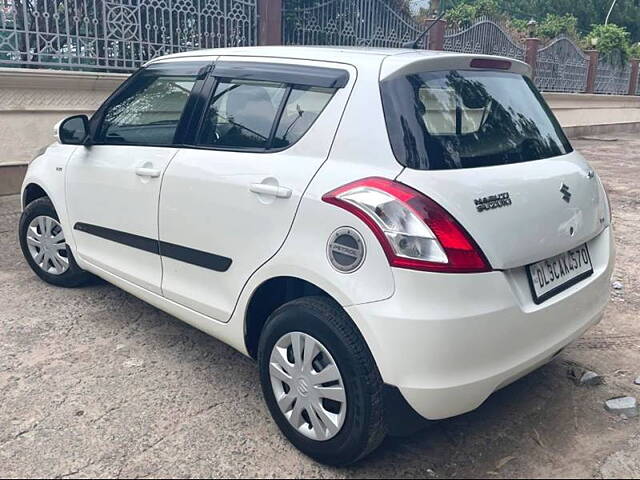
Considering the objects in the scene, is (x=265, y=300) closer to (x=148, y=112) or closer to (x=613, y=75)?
(x=148, y=112)

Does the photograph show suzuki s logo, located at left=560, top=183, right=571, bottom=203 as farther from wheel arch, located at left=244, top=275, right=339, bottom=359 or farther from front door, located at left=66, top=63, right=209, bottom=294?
front door, located at left=66, top=63, right=209, bottom=294

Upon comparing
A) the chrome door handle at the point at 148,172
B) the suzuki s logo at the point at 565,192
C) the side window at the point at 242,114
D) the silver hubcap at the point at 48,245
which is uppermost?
the side window at the point at 242,114

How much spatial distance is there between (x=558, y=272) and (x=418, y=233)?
76 centimetres

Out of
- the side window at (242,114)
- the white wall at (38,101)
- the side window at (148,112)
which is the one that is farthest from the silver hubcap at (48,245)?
the white wall at (38,101)

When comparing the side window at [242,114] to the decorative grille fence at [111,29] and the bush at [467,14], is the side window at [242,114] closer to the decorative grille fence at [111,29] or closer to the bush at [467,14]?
the decorative grille fence at [111,29]

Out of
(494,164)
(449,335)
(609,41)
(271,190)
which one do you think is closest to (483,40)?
(609,41)

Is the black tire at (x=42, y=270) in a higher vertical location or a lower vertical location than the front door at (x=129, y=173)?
lower

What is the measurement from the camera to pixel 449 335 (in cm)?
210

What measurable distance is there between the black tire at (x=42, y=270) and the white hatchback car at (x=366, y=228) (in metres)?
1.05

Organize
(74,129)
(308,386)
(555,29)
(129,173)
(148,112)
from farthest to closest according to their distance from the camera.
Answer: (555,29) < (74,129) < (148,112) < (129,173) < (308,386)

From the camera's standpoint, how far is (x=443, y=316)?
2.10m

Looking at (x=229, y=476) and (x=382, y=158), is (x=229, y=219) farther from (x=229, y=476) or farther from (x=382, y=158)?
(x=229, y=476)

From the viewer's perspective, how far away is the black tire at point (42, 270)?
4078 millimetres

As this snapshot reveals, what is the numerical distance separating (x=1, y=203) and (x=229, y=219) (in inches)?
197
